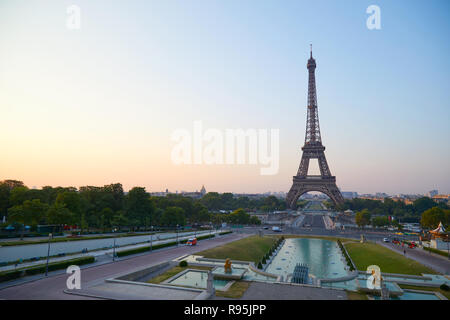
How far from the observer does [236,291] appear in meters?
20.7

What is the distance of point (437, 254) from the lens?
38281 mm

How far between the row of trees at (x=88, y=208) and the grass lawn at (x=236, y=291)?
33603 mm

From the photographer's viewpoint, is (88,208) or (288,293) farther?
(88,208)

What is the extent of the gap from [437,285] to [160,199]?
2747 inches

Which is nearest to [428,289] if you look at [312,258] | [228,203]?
[312,258]

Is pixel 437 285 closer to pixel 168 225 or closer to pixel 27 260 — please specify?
pixel 27 260

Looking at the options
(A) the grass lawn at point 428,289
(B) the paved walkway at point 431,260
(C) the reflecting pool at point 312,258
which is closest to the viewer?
(A) the grass lawn at point 428,289

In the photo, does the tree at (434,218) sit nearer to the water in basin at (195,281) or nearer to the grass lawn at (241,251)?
the grass lawn at (241,251)

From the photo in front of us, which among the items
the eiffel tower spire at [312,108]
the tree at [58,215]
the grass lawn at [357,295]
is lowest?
the grass lawn at [357,295]

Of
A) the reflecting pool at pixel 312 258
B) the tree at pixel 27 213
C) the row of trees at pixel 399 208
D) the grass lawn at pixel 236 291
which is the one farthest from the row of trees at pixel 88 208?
the row of trees at pixel 399 208

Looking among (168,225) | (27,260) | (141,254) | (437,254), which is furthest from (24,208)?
(437,254)

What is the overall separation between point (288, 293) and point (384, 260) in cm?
2035

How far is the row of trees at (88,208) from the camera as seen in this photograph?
140ft

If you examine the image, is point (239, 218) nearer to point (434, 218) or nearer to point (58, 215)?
point (434, 218)
